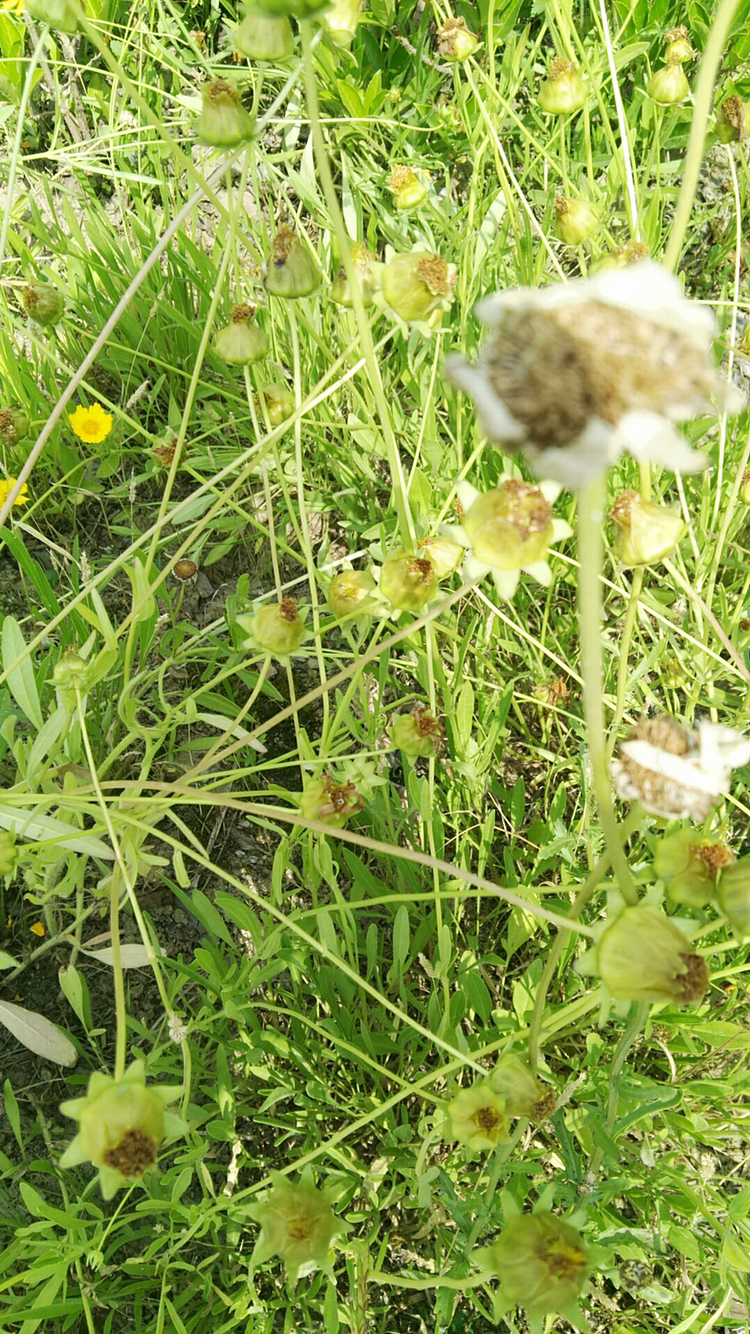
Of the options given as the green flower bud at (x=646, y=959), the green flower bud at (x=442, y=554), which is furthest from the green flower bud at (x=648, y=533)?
the green flower bud at (x=646, y=959)

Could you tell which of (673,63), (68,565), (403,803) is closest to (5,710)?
(68,565)

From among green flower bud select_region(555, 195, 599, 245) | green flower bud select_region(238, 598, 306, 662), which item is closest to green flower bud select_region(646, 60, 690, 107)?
green flower bud select_region(555, 195, 599, 245)

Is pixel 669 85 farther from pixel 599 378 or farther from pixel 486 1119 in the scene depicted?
pixel 486 1119

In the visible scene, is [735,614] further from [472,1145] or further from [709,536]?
[472,1145]

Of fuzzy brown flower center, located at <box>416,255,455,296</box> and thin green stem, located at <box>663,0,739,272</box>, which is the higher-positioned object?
thin green stem, located at <box>663,0,739,272</box>

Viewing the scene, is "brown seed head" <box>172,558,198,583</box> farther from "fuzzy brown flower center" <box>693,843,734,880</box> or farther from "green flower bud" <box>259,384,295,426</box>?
"fuzzy brown flower center" <box>693,843,734,880</box>
